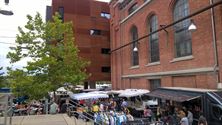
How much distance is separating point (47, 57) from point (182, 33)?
36.8 feet

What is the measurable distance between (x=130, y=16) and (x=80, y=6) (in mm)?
13108

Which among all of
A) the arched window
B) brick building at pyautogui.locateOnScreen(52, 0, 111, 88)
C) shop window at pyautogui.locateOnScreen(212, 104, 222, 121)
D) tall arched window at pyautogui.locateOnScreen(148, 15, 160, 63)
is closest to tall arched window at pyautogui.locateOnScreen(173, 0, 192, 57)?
tall arched window at pyautogui.locateOnScreen(148, 15, 160, 63)

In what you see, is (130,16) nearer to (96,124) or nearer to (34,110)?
(34,110)

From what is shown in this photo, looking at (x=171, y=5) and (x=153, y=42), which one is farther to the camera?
(x=153, y=42)

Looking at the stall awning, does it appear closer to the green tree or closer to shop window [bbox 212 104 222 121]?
shop window [bbox 212 104 222 121]

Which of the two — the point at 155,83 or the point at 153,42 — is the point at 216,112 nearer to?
the point at 155,83

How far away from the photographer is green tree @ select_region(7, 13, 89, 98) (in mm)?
21677

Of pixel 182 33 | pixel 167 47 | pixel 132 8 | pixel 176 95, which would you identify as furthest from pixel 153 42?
pixel 176 95

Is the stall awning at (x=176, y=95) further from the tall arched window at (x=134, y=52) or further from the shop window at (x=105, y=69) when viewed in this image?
the shop window at (x=105, y=69)

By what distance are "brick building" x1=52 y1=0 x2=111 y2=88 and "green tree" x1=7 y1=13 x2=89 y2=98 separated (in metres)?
14.9

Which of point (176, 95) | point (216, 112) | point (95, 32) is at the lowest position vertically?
point (216, 112)

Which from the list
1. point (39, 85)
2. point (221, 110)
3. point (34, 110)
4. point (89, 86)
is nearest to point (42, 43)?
point (39, 85)

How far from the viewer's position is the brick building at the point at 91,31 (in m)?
39.2

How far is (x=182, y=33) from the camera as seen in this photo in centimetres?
2006
